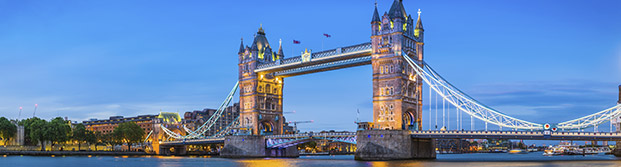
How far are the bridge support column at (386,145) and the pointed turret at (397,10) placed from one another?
15947mm

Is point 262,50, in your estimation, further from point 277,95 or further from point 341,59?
point 341,59

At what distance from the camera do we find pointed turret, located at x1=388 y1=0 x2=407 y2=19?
278 feet

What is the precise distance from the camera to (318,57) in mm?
94375

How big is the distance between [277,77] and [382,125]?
28983mm

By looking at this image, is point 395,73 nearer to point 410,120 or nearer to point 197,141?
point 410,120

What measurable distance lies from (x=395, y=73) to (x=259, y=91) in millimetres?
29729

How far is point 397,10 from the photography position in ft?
278

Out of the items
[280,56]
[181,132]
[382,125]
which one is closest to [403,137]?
[382,125]

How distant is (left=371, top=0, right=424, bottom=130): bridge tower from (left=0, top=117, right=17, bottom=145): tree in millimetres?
77152

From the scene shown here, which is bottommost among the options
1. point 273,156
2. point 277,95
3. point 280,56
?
point 273,156

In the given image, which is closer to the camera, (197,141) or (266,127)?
(266,127)

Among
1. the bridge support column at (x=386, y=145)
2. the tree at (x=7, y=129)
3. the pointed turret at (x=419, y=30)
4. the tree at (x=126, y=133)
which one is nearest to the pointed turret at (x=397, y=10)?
the pointed turret at (x=419, y=30)

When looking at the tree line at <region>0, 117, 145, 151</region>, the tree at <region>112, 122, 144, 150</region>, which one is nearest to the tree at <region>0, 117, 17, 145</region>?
the tree line at <region>0, 117, 145, 151</region>

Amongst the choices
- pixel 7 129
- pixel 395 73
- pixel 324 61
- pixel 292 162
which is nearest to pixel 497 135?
pixel 395 73
